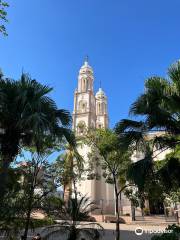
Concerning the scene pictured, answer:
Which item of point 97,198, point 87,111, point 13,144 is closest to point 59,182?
point 13,144

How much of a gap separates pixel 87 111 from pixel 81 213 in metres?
37.7

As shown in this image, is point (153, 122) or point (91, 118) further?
point (91, 118)

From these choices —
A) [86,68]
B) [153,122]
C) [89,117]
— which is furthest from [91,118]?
[153,122]

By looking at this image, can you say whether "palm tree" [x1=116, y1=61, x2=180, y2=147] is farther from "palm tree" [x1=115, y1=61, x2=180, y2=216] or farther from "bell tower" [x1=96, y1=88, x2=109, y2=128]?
"bell tower" [x1=96, y1=88, x2=109, y2=128]

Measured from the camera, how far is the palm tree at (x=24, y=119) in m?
9.95

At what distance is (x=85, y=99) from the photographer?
52.1 metres

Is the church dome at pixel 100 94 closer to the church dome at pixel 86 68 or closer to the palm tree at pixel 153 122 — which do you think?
the church dome at pixel 86 68

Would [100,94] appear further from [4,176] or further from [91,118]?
[4,176]

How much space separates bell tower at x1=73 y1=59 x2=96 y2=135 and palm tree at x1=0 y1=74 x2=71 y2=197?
35.6 m

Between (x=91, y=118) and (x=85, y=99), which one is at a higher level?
(x=85, y=99)

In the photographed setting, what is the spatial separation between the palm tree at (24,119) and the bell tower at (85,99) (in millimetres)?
35635

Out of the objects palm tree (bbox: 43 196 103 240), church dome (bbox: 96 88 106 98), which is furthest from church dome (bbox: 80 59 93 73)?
palm tree (bbox: 43 196 103 240)

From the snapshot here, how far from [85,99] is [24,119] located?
139 ft

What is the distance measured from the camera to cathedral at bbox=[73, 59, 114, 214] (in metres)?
42.5
